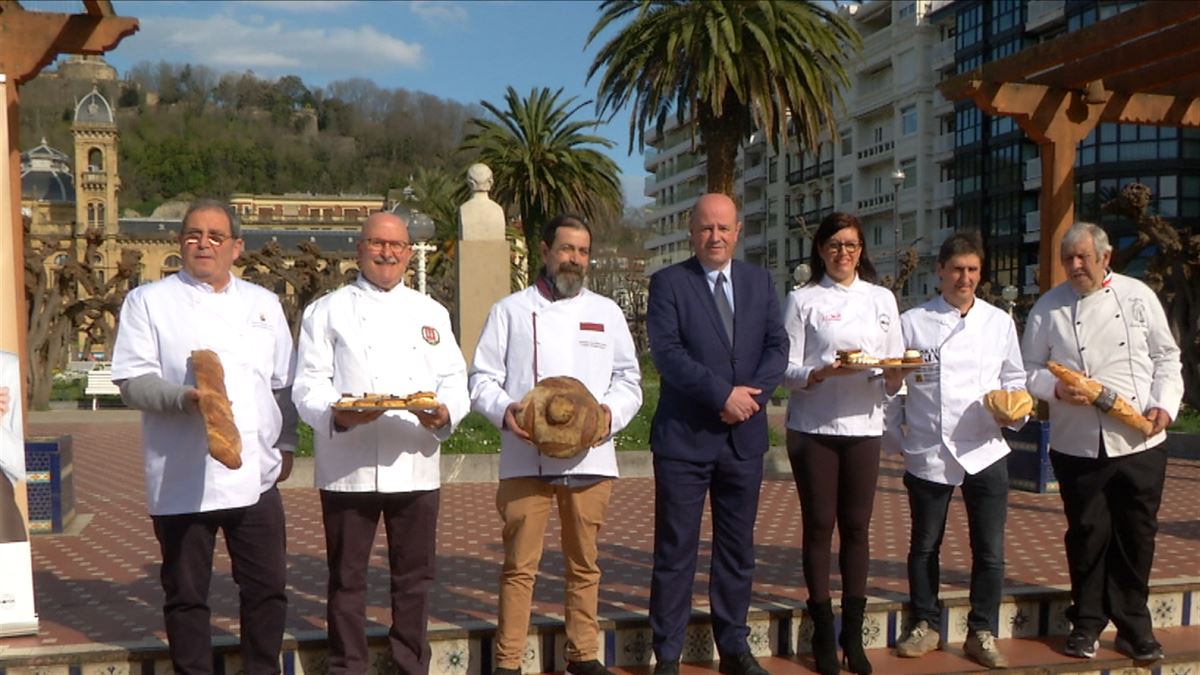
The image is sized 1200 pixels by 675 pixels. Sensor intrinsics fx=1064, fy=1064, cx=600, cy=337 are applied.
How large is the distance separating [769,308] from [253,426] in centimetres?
229

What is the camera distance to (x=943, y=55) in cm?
5766

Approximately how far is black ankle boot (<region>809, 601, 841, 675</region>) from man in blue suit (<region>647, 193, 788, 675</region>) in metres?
0.37

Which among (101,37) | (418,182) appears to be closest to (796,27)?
(101,37)

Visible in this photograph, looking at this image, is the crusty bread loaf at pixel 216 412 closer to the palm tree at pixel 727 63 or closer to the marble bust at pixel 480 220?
the marble bust at pixel 480 220

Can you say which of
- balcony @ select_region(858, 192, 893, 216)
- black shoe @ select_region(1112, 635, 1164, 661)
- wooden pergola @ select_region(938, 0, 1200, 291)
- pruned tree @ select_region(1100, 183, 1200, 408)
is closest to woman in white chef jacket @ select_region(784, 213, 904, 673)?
black shoe @ select_region(1112, 635, 1164, 661)

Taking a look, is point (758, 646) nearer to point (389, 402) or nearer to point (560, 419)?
point (560, 419)

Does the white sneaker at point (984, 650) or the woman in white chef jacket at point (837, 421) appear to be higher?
the woman in white chef jacket at point (837, 421)

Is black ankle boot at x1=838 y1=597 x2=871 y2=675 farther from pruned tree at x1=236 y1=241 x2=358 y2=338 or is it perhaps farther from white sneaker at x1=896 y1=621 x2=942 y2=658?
pruned tree at x1=236 y1=241 x2=358 y2=338

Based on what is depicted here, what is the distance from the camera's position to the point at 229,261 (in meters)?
4.29

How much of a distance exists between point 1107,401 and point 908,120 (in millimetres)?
58680

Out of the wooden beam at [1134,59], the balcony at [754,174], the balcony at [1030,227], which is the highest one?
the balcony at [754,174]

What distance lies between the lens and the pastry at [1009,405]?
16.0 feet

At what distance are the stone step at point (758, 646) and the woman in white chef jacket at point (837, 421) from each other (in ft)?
1.13

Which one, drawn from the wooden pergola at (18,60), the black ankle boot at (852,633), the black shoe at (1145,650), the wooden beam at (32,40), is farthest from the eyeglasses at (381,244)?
the black shoe at (1145,650)
